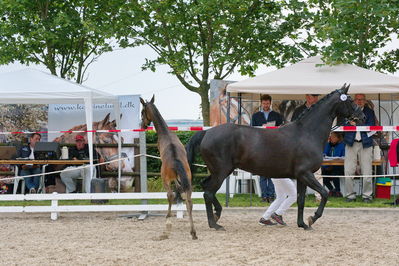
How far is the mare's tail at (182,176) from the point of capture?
25.6 ft

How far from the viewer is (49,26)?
19.7 m

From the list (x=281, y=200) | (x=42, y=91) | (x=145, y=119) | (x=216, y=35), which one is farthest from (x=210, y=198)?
(x=216, y=35)

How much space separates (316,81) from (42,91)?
5538mm

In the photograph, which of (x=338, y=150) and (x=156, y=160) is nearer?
(x=338, y=150)

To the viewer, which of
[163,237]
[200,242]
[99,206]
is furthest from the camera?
[99,206]

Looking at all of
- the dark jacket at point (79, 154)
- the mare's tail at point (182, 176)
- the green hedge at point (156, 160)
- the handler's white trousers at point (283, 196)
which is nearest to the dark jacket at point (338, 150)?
the green hedge at point (156, 160)

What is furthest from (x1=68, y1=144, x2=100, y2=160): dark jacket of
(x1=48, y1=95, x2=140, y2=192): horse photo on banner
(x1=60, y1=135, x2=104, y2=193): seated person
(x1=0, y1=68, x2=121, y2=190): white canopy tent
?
(x1=0, y1=68, x2=121, y2=190): white canopy tent

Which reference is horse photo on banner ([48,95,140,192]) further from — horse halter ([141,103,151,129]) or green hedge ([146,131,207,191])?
horse halter ([141,103,151,129])

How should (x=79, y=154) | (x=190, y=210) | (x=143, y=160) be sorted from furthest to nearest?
(x=79, y=154), (x=143, y=160), (x=190, y=210)

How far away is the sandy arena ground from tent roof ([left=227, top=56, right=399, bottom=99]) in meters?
2.48

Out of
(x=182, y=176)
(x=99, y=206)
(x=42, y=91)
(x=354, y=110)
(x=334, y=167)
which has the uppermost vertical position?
(x=42, y=91)

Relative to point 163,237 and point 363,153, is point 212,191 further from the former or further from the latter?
point 363,153

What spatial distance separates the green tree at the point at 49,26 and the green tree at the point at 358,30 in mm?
6828

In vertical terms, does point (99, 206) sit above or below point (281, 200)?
below
